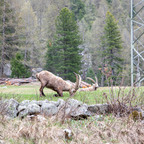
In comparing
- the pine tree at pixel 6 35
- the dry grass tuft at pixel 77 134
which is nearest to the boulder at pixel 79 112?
the dry grass tuft at pixel 77 134

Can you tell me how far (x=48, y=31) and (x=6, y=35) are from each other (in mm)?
19486

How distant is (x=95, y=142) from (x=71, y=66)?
28.3m

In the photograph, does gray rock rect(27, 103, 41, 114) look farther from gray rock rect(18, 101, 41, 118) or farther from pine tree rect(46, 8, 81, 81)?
pine tree rect(46, 8, 81, 81)

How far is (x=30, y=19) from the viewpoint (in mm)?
39125

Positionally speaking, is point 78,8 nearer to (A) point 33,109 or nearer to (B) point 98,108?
(B) point 98,108

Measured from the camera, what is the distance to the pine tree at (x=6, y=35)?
33812mm

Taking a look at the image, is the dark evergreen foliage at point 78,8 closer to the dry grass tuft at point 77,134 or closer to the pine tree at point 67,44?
the pine tree at point 67,44

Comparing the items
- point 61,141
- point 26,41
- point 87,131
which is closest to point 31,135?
point 61,141

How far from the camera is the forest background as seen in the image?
36281 mm

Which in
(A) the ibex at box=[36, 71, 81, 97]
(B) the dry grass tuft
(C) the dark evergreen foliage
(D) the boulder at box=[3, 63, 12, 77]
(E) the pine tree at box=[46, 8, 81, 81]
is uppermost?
(C) the dark evergreen foliage

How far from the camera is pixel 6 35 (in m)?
34.2

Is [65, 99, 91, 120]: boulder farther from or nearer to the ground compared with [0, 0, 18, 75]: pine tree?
nearer to the ground

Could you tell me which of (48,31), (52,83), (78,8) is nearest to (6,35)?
(48,31)

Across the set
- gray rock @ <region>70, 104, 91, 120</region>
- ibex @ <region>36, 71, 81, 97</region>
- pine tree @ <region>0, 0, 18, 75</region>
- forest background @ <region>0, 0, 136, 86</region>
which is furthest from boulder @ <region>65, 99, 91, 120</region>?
pine tree @ <region>0, 0, 18, 75</region>
